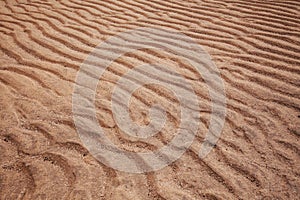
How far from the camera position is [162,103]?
8.38 feet

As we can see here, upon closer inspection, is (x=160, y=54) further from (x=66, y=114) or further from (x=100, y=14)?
(x=100, y=14)

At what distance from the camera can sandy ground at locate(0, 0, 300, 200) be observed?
1854 millimetres

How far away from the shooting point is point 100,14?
447 centimetres

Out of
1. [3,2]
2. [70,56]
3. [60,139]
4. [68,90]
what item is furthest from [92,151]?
[3,2]

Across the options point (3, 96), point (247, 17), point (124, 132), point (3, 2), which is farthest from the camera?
point (3, 2)

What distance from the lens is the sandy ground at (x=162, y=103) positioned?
1.85m

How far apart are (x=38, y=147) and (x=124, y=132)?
0.70 metres

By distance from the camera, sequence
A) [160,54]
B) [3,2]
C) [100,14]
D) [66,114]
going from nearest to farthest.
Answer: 1. [66,114]
2. [160,54]
3. [100,14]
4. [3,2]

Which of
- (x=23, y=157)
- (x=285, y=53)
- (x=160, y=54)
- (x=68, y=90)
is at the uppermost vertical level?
(x=285, y=53)

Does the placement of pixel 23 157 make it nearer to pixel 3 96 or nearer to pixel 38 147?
pixel 38 147

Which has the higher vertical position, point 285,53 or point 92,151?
point 285,53

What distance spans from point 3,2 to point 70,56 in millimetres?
2954

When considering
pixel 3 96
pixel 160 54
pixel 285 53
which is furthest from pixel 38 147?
pixel 285 53

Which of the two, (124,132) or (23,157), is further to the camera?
(124,132)
